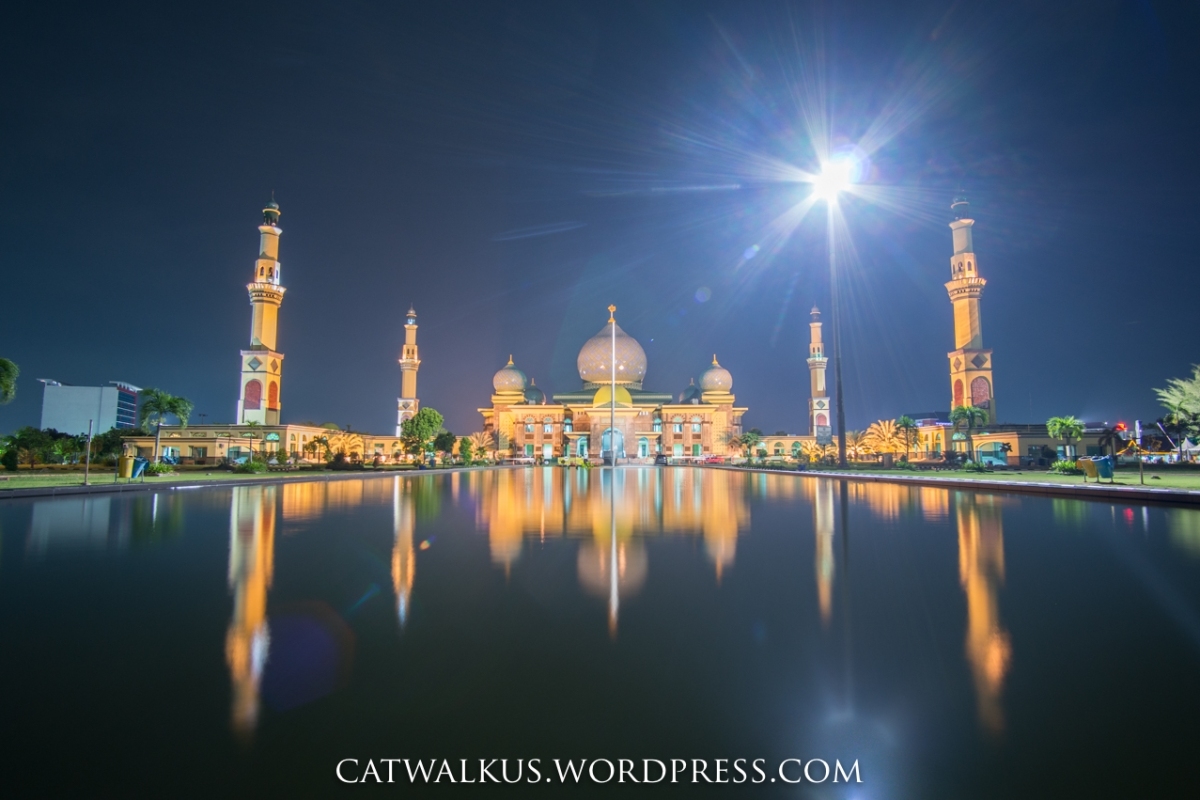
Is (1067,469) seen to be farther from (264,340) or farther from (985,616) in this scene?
(264,340)

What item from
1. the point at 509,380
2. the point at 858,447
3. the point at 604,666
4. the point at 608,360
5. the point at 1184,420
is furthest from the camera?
the point at 509,380

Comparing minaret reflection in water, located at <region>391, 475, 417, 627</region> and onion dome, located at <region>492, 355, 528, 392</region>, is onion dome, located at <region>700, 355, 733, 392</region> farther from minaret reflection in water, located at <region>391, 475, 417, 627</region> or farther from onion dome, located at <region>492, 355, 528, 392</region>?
minaret reflection in water, located at <region>391, 475, 417, 627</region>

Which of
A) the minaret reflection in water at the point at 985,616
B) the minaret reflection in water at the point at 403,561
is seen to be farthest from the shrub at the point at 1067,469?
the minaret reflection in water at the point at 403,561

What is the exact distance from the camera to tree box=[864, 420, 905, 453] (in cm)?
4906

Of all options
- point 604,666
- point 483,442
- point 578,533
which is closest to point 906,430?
point 483,442

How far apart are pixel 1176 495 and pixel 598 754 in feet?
56.3

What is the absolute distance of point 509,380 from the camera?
80688mm

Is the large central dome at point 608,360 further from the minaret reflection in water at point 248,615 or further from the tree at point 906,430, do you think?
the minaret reflection in water at point 248,615

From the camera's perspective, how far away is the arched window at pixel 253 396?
51.4m

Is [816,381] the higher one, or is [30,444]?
[816,381]

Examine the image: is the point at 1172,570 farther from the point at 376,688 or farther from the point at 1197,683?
the point at 376,688

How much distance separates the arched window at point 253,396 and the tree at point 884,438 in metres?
48.3

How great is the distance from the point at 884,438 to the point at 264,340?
49.7 metres

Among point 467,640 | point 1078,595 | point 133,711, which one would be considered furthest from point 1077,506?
point 133,711
